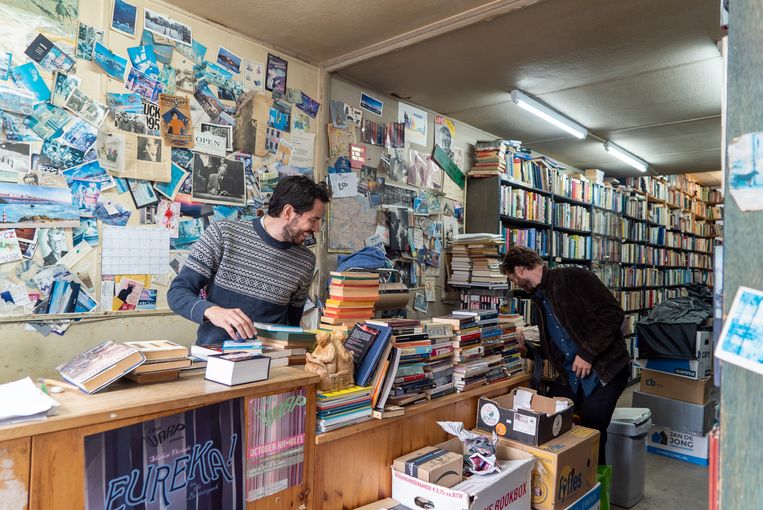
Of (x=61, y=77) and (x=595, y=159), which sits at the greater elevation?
(x=595, y=159)

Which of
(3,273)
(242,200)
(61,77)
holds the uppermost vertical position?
(61,77)

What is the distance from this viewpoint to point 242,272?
7.13ft

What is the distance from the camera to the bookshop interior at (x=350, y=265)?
107 centimetres

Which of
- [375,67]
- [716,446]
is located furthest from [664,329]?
[716,446]

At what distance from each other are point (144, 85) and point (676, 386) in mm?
4603

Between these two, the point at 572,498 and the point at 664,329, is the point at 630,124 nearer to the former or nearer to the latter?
the point at 664,329

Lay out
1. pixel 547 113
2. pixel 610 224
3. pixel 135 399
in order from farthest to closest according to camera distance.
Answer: pixel 610 224
pixel 547 113
pixel 135 399

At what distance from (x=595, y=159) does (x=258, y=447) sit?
6.18m

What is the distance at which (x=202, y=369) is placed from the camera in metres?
1.47

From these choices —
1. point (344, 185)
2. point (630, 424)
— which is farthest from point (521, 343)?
point (344, 185)

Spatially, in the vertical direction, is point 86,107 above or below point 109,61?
below

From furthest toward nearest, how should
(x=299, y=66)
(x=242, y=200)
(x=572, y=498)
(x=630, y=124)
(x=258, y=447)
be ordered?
(x=630, y=124), (x=299, y=66), (x=242, y=200), (x=572, y=498), (x=258, y=447)

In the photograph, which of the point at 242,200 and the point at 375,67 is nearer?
the point at 242,200

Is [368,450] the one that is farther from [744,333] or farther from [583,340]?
[583,340]
